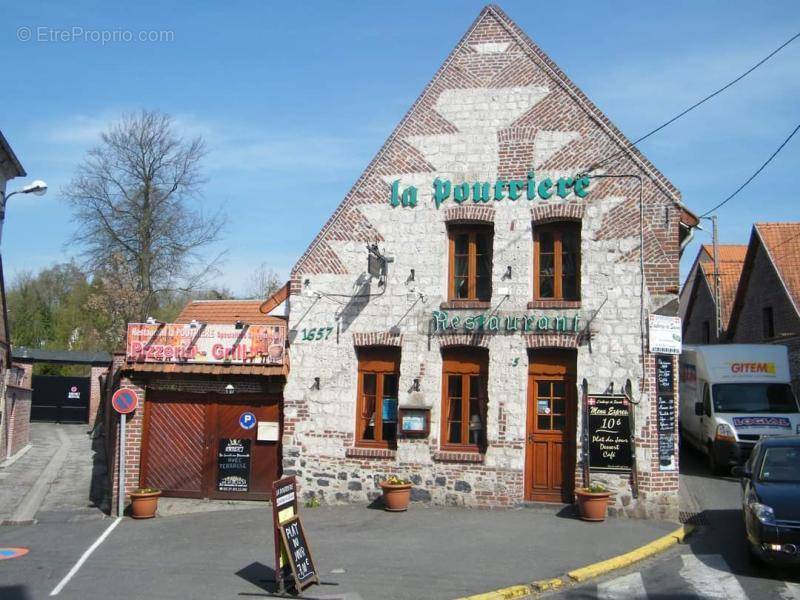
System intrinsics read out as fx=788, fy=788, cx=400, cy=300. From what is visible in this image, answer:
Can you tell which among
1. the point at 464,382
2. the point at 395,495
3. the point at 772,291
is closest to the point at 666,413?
the point at 464,382

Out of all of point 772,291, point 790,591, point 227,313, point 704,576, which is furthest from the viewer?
point 772,291

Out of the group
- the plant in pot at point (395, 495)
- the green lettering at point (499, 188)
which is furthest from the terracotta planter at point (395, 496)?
the green lettering at point (499, 188)

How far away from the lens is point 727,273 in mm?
35844

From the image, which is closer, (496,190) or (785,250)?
(496,190)

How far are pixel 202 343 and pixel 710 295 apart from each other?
26560 mm

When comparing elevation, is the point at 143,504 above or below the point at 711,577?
above

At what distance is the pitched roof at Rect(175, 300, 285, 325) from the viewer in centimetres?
2148

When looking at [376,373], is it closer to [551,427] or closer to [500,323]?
[500,323]

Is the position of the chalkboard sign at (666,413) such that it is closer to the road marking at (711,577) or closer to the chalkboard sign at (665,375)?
the chalkboard sign at (665,375)

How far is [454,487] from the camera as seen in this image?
14.4 meters

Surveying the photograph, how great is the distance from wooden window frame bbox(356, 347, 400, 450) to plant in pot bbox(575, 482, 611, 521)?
3772 millimetres

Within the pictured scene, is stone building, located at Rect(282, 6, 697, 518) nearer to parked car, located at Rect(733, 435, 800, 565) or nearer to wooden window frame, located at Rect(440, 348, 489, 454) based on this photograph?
wooden window frame, located at Rect(440, 348, 489, 454)

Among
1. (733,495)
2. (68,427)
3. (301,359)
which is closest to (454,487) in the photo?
(301,359)

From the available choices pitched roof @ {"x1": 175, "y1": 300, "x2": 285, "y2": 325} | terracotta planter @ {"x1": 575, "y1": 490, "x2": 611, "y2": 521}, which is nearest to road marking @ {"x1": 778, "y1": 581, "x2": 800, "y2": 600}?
terracotta planter @ {"x1": 575, "y1": 490, "x2": 611, "y2": 521}
